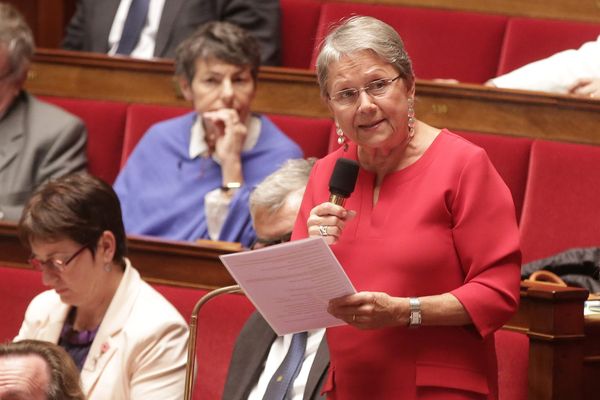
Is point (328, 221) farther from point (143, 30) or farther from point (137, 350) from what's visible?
point (143, 30)

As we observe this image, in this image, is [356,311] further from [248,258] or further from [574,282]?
[574,282]

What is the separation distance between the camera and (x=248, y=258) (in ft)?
2.79

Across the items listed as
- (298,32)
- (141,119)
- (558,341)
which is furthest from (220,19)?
(558,341)

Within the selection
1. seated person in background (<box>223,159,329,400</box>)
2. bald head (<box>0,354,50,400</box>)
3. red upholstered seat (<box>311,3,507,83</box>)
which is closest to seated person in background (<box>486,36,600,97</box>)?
red upholstered seat (<box>311,3,507,83</box>)

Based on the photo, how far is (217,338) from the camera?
129 cm

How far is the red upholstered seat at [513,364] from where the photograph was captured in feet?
3.62

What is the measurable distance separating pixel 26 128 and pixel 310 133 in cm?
44

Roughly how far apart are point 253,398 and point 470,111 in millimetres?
638

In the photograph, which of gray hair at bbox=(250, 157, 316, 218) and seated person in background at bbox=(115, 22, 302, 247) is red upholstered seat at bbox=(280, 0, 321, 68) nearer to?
seated person in background at bbox=(115, 22, 302, 247)

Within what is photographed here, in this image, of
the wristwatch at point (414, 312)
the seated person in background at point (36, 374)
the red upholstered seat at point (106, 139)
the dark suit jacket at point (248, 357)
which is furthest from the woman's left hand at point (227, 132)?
the wristwatch at point (414, 312)

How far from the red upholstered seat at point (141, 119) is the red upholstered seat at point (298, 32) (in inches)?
10.5

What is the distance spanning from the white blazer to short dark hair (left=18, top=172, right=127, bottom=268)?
0.21ft

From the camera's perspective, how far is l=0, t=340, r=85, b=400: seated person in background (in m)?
0.90

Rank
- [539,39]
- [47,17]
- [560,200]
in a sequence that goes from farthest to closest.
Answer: [47,17] → [539,39] → [560,200]
